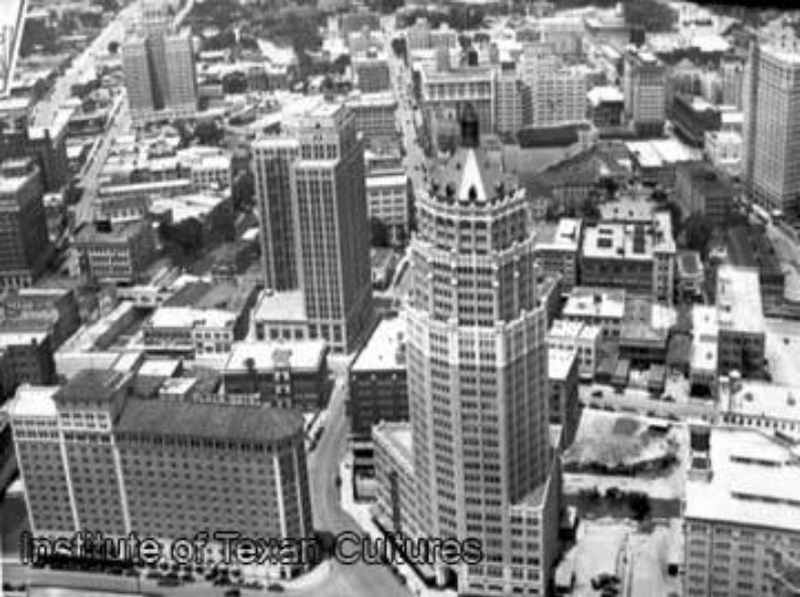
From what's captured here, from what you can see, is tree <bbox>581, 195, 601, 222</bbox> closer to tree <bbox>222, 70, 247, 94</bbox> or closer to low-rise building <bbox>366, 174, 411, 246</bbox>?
low-rise building <bbox>366, 174, 411, 246</bbox>

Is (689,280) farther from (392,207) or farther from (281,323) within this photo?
(281,323)

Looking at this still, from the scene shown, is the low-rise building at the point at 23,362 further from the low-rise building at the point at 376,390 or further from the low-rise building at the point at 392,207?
the low-rise building at the point at 392,207

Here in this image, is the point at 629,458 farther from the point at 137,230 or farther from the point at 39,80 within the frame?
the point at 39,80

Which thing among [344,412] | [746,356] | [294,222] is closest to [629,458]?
[746,356]

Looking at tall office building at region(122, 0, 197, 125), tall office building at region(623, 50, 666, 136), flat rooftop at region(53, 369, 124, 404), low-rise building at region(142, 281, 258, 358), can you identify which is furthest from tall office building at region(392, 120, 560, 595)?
tall office building at region(122, 0, 197, 125)

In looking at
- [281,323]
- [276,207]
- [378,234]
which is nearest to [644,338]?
[281,323]

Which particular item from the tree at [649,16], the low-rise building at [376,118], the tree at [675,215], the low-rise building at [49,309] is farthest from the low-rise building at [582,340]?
the tree at [649,16]

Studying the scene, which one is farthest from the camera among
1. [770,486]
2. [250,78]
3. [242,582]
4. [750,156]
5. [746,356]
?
[250,78]
